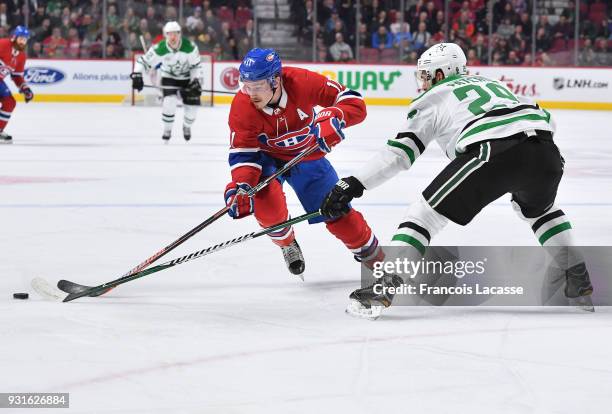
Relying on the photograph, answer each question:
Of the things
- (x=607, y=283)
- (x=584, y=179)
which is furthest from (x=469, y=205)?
(x=584, y=179)

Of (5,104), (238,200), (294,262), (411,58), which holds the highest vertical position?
(238,200)

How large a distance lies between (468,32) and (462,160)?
14.3m

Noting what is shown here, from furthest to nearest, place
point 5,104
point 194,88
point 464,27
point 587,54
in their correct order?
point 464,27 → point 587,54 → point 194,88 → point 5,104

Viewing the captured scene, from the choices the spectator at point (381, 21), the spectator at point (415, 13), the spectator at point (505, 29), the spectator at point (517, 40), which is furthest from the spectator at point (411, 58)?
the spectator at point (517, 40)

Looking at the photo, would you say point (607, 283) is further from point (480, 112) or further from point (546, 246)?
point (480, 112)

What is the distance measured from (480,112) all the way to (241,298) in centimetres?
101

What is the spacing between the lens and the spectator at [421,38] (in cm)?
1678

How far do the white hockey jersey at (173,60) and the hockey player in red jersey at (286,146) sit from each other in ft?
23.6

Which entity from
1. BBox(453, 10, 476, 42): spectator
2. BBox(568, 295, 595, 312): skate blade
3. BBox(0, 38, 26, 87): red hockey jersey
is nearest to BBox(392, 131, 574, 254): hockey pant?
BBox(568, 295, 595, 312): skate blade

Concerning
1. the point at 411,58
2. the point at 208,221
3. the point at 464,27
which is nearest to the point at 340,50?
the point at 411,58

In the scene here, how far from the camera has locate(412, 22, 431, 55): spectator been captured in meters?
16.8

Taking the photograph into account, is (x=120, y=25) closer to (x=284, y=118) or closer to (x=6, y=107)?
(x=6, y=107)

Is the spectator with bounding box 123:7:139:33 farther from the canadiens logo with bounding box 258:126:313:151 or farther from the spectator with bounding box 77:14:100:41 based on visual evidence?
the canadiens logo with bounding box 258:126:313:151

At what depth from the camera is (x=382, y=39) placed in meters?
16.7
